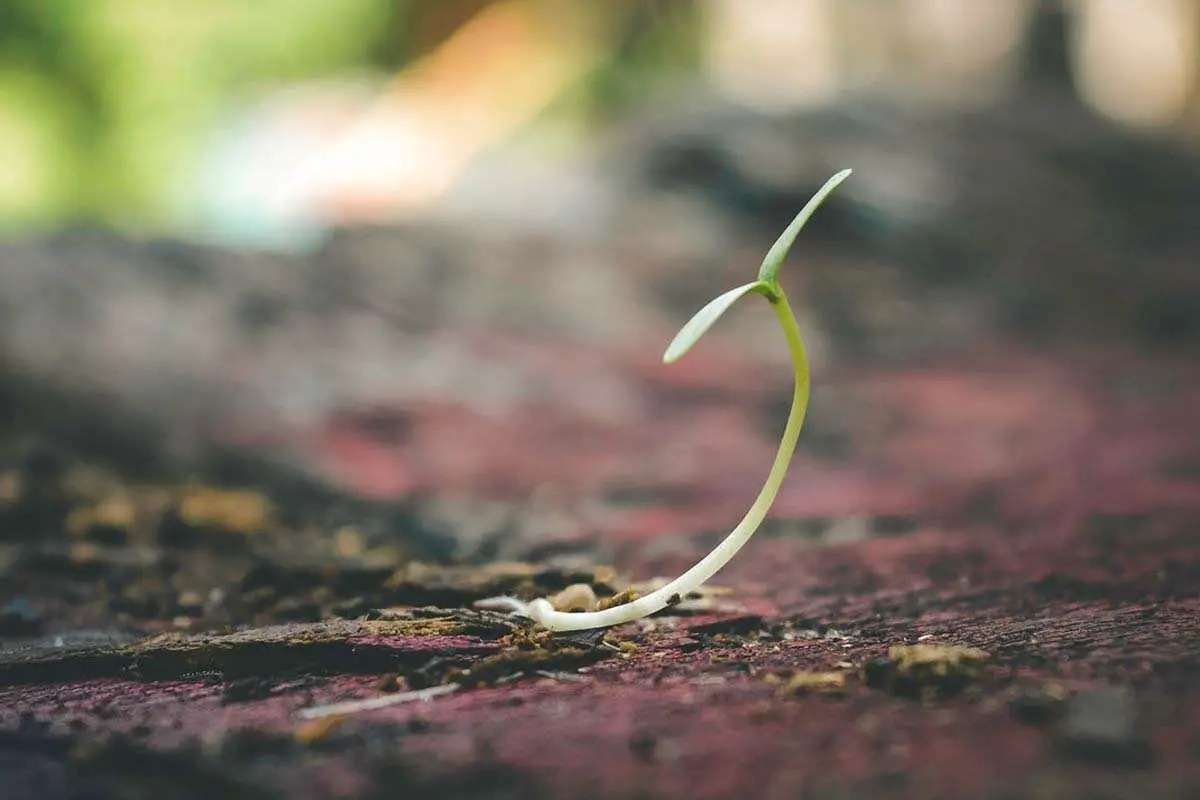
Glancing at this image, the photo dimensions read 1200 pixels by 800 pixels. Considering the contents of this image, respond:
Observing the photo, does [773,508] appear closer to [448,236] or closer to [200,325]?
[200,325]

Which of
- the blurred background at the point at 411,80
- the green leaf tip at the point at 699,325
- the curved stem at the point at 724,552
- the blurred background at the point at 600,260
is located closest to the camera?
the green leaf tip at the point at 699,325

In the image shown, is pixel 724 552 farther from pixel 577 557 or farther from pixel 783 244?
pixel 577 557

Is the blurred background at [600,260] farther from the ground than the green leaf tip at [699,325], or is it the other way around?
the blurred background at [600,260]

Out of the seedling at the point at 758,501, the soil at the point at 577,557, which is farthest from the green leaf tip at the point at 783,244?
the soil at the point at 577,557

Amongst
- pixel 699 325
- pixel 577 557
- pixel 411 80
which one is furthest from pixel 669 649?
pixel 411 80

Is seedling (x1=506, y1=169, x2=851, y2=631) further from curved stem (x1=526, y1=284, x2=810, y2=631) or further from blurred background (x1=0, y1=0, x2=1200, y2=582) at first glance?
blurred background (x1=0, y1=0, x2=1200, y2=582)

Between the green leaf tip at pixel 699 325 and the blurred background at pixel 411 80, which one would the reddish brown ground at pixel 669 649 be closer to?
the green leaf tip at pixel 699 325

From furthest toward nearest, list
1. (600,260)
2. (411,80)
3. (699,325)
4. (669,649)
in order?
1. (411,80)
2. (600,260)
3. (669,649)
4. (699,325)

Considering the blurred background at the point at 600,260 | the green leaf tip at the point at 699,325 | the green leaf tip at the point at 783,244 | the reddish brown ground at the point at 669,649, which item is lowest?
the reddish brown ground at the point at 669,649
